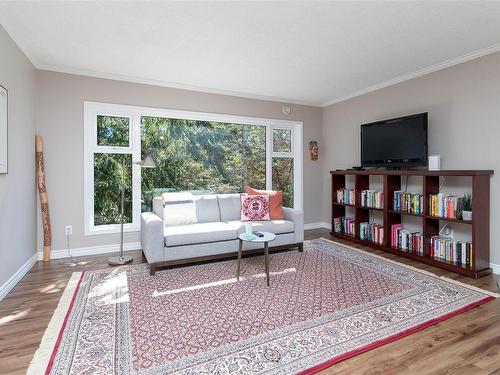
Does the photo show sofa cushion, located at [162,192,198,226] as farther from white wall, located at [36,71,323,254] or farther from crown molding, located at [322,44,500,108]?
crown molding, located at [322,44,500,108]

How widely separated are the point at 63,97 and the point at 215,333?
351 centimetres

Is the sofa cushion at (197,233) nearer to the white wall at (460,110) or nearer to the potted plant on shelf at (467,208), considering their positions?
the potted plant on shelf at (467,208)

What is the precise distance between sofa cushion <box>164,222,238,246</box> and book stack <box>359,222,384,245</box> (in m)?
2.06

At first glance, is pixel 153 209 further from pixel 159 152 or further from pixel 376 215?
pixel 376 215

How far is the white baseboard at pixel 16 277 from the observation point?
262 cm

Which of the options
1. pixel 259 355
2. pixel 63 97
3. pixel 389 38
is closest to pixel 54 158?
pixel 63 97

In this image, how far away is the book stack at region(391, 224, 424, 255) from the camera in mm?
3734

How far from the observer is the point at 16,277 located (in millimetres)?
2955

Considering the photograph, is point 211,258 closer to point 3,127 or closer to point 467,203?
point 3,127

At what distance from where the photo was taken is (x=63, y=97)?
3.82 meters

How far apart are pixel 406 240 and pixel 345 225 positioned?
108 cm

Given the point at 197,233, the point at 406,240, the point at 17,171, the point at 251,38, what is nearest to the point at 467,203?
the point at 406,240

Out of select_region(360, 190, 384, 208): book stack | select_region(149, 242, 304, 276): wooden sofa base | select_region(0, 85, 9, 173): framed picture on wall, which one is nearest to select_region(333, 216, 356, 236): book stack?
select_region(360, 190, 384, 208): book stack

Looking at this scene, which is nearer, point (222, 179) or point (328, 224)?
point (222, 179)
